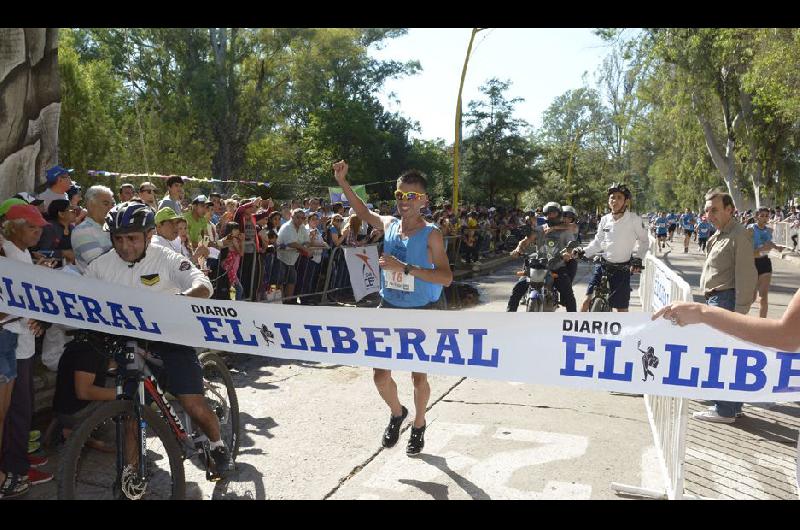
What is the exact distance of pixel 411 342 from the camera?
13.2 feet

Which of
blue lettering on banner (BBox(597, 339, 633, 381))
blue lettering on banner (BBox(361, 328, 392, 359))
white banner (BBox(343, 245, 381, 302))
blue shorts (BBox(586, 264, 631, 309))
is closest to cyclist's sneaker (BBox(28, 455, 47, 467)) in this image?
blue lettering on banner (BBox(361, 328, 392, 359))

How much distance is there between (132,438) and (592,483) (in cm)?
289

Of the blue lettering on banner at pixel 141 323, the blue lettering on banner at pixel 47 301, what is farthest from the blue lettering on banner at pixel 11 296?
the blue lettering on banner at pixel 141 323

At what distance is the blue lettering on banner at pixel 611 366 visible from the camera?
3551 millimetres

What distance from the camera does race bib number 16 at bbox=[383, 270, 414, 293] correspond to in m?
4.73

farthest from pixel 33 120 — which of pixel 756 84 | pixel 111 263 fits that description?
pixel 756 84

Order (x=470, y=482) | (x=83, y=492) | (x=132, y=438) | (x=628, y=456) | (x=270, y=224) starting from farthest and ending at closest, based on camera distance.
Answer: (x=270, y=224), (x=628, y=456), (x=470, y=482), (x=83, y=492), (x=132, y=438)

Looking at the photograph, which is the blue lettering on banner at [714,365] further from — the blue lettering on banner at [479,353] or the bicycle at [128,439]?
the bicycle at [128,439]

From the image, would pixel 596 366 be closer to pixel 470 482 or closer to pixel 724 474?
pixel 470 482

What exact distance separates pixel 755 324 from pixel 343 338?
2388 millimetres

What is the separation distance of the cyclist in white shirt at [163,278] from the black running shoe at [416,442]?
1.31m

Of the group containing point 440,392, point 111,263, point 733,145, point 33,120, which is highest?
point 733,145

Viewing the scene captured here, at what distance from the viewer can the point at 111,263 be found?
418cm

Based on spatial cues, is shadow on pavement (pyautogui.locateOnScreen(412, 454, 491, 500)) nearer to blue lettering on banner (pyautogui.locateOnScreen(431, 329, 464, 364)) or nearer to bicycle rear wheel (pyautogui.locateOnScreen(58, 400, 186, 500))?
blue lettering on banner (pyautogui.locateOnScreen(431, 329, 464, 364))
